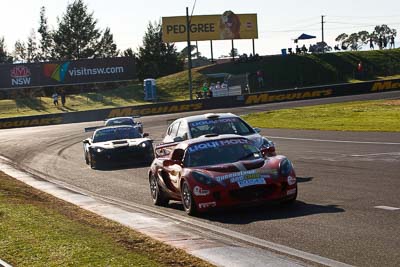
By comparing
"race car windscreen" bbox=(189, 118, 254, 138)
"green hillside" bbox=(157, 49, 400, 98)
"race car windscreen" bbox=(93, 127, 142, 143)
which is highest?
"green hillside" bbox=(157, 49, 400, 98)

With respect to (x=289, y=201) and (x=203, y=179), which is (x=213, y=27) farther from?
(x=203, y=179)

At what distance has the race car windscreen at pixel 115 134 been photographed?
24516mm

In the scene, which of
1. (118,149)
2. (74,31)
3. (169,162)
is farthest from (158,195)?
(74,31)

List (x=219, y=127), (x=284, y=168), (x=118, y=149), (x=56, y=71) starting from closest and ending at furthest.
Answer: (x=284, y=168) → (x=219, y=127) → (x=118, y=149) → (x=56, y=71)

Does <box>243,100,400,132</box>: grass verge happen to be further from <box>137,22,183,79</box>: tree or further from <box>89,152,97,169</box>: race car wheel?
<box>137,22,183,79</box>: tree

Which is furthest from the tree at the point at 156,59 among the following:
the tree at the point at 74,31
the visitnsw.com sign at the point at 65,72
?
the visitnsw.com sign at the point at 65,72

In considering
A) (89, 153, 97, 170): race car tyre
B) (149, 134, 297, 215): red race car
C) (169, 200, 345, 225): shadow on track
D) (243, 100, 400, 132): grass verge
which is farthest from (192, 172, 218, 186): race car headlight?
(243, 100, 400, 132): grass verge

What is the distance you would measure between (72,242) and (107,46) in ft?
376

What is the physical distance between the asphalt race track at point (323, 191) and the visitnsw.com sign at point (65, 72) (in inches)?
1662

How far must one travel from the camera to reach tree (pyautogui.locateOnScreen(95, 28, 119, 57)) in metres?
120

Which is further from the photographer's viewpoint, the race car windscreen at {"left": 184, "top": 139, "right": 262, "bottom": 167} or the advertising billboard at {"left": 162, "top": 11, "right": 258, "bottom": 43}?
the advertising billboard at {"left": 162, "top": 11, "right": 258, "bottom": 43}

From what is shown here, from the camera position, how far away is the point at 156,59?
104375 mm

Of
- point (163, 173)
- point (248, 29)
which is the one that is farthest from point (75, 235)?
point (248, 29)

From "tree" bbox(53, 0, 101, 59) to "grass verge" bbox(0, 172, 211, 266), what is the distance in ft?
342
